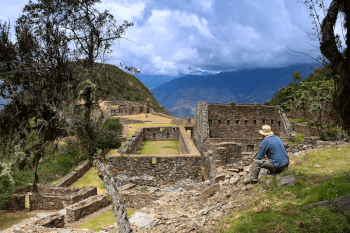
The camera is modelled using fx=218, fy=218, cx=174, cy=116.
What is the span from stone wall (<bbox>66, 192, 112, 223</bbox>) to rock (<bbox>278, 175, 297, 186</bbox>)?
5881 millimetres

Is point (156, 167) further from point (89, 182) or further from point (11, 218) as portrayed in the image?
point (11, 218)

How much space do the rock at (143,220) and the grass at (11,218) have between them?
785 cm

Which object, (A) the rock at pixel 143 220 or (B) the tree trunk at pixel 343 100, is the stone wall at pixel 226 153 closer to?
(A) the rock at pixel 143 220

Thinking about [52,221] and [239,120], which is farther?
[239,120]

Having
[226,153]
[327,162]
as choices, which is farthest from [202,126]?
[327,162]

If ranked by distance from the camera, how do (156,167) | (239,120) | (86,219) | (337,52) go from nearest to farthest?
(337,52) < (86,219) < (156,167) < (239,120)

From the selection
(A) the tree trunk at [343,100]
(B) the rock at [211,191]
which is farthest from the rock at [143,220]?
(A) the tree trunk at [343,100]

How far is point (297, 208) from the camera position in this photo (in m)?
4.15

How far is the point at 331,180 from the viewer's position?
485 centimetres

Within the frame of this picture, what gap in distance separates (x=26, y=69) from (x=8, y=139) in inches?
76.2

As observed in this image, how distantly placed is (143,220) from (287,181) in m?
3.99

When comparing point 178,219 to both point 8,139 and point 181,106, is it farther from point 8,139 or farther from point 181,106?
point 181,106

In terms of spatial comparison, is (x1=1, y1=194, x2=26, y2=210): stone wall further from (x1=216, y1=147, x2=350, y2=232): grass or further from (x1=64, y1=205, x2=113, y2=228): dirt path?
(x1=216, y1=147, x2=350, y2=232): grass

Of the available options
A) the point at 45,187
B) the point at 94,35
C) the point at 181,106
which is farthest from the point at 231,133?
the point at 181,106
